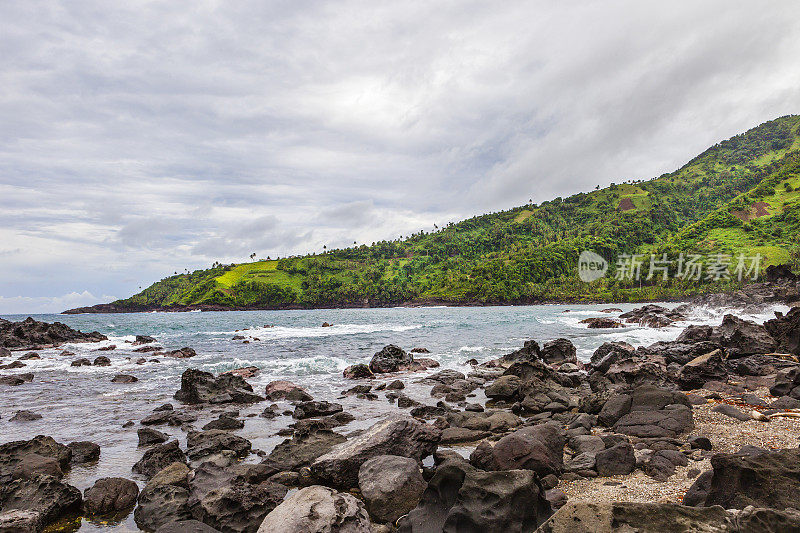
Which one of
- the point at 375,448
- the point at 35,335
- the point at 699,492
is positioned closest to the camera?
the point at 699,492

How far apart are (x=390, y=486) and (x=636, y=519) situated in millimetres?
5203

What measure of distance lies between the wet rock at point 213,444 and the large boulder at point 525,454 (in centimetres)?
671

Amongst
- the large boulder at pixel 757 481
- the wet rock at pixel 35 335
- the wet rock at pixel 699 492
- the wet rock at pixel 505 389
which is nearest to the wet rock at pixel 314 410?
the wet rock at pixel 505 389

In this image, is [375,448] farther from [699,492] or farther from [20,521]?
[20,521]

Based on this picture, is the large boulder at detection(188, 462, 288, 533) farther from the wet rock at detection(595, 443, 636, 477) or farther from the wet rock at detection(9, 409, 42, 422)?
the wet rock at detection(9, 409, 42, 422)

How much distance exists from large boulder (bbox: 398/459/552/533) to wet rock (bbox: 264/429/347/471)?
468 cm

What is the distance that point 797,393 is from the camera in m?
13.4

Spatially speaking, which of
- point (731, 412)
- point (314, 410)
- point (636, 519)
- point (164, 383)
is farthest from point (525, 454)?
point (164, 383)

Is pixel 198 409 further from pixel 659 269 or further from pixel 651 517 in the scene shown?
pixel 659 269

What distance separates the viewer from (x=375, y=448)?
33.0 feet

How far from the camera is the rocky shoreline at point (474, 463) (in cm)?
585

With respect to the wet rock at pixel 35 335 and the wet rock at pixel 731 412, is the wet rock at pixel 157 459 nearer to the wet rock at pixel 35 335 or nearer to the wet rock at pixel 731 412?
the wet rock at pixel 731 412

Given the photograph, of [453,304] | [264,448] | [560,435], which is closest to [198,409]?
[264,448]

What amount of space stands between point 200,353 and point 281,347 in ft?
24.1
